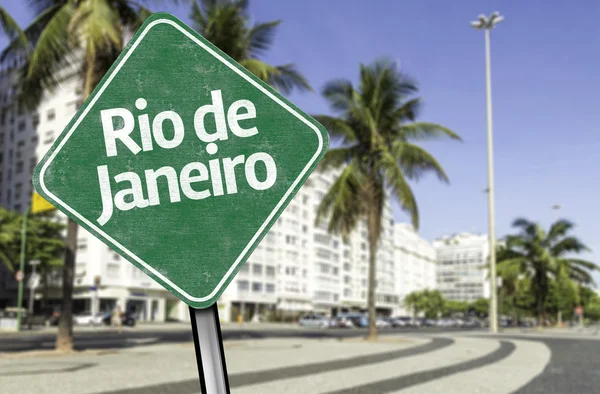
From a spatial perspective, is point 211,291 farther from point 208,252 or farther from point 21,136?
point 21,136

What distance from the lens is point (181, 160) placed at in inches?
78.7

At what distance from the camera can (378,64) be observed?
21578 mm

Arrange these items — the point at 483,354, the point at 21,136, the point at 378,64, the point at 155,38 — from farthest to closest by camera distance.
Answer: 1. the point at 21,136
2. the point at 378,64
3. the point at 483,354
4. the point at 155,38

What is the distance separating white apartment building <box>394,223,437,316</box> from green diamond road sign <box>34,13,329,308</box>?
126 metres

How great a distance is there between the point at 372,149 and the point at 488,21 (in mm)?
20164

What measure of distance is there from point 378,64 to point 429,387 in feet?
47.6

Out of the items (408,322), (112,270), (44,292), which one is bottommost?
(408,322)

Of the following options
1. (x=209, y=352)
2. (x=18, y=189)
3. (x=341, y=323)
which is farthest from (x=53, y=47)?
(x=18, y=189)

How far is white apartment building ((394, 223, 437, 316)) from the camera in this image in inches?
5305

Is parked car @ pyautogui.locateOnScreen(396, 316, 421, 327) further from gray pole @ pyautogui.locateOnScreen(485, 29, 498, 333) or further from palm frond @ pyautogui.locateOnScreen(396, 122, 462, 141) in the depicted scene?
palm frond @ pyautogui.locateOnScreen(396, 122, 462, 141)

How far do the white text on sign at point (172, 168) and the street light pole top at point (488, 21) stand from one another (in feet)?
125

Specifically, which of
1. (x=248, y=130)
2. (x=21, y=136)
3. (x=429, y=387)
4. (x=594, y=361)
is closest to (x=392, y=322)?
(x=21, y=136)

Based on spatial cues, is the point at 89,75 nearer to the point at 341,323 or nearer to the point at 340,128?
the point at 340,128

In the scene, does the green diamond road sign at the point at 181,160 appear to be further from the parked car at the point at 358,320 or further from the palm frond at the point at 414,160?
the parked car at the point at 358,320
